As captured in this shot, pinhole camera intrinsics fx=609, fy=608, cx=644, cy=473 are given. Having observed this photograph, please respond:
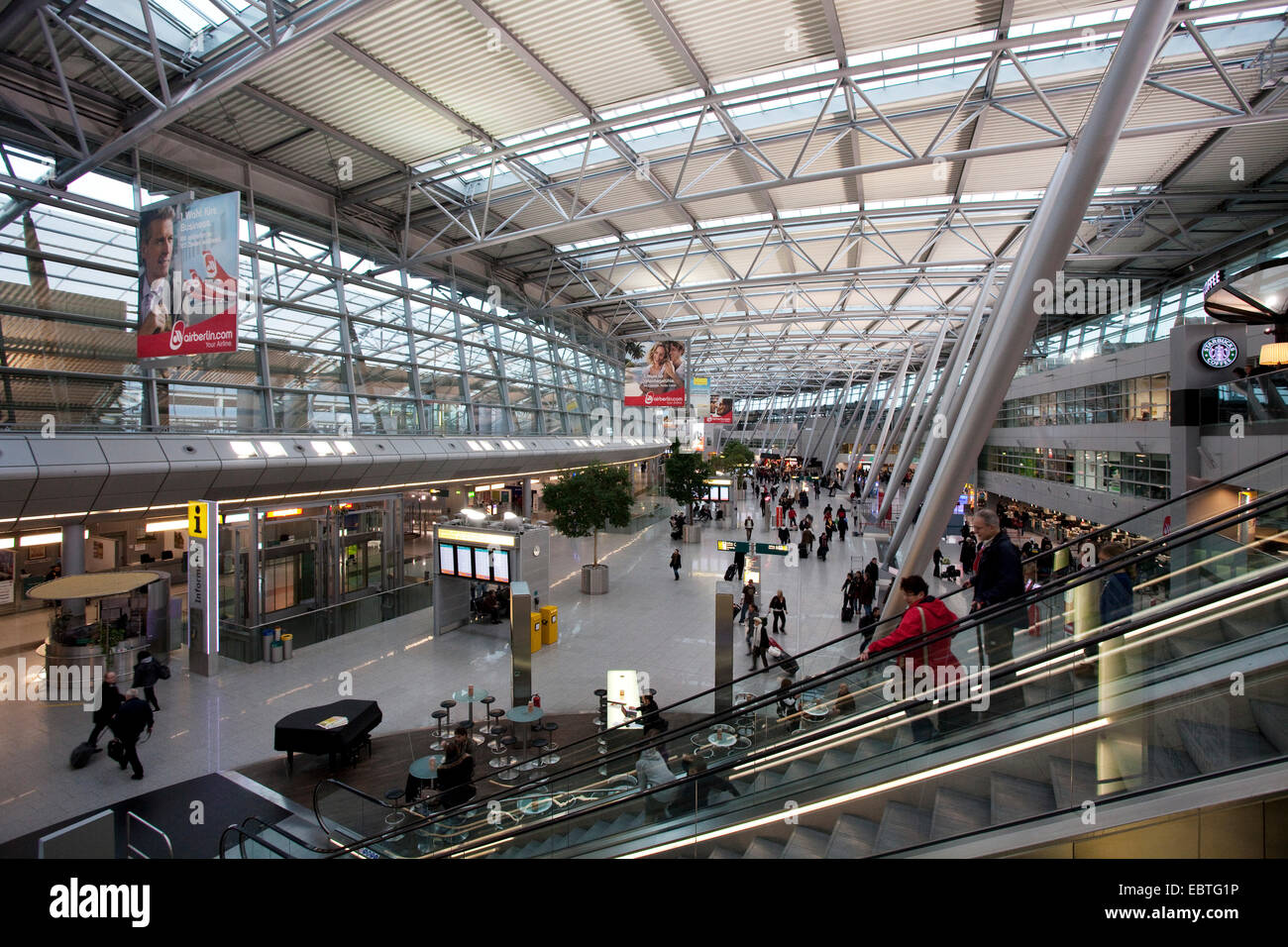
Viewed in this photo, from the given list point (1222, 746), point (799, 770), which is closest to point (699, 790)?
point (799, 770)

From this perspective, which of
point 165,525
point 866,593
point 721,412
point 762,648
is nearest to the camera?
point 762,648

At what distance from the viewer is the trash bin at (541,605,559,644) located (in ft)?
46.5

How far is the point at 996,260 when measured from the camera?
861 inches

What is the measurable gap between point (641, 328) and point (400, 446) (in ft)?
77.9

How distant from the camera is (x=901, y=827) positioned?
3523 millimetres

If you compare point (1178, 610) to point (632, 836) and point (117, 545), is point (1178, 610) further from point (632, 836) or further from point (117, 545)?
point (117, 545)

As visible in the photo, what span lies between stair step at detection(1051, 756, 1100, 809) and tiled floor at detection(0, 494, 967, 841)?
218 inches

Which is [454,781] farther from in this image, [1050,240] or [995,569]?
[1050,240]

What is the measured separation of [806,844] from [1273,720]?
7.92 ft

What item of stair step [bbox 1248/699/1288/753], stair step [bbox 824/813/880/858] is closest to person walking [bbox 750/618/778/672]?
stair step [bbox 824/813/880/858]

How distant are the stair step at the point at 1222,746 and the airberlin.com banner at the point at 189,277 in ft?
36.9

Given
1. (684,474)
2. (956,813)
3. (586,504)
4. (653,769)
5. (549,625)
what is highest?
(684,474)

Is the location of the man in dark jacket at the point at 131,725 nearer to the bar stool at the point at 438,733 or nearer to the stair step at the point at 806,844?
the bar stool at the point at 438,733
